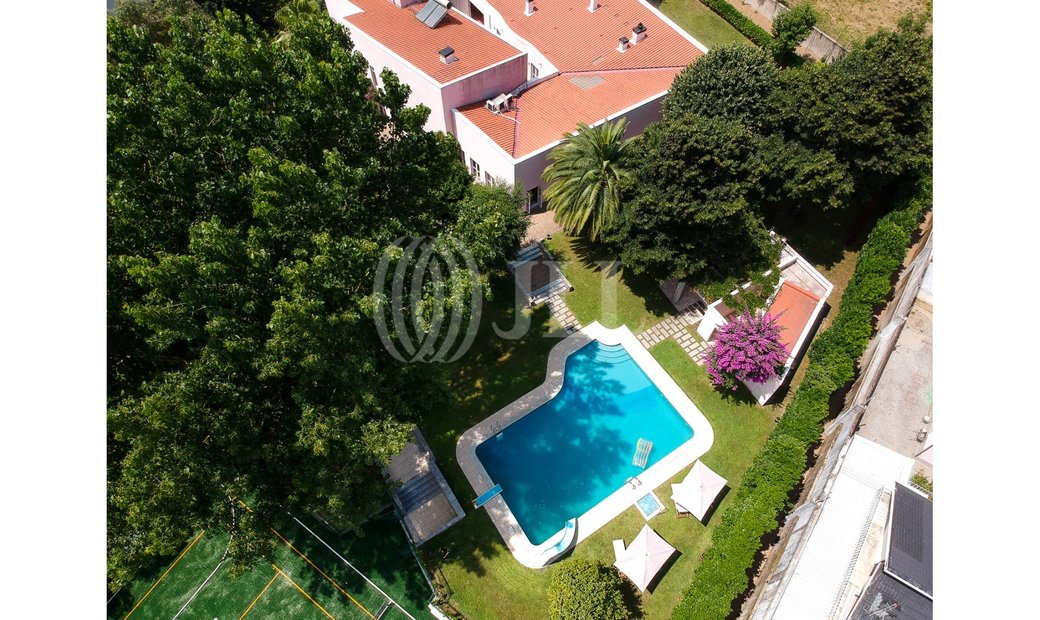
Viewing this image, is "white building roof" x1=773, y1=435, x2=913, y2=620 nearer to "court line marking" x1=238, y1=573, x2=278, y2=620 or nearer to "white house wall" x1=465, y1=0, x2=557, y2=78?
"court line marking" x1=238, y1=573, x2=278, y2=620

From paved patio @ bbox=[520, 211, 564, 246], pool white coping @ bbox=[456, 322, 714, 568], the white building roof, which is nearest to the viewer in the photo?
the white building roof

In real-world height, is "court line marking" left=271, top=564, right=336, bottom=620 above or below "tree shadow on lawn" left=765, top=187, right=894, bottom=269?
below

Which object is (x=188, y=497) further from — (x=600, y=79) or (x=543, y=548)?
(x=600, y=79)

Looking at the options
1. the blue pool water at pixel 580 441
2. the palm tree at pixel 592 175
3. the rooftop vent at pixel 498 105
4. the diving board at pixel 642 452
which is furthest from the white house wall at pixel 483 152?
the diving board at pixel 642 452

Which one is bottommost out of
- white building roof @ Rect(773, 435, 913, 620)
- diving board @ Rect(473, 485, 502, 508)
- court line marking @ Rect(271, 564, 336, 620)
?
court line marking @ Rect(271, 564, 336, 620)

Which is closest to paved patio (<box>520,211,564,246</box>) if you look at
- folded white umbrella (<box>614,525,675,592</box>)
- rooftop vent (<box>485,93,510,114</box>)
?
rooftop vent (<box>485,93,510,114</box>)

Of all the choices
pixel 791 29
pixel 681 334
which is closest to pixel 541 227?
pixel 681 334
